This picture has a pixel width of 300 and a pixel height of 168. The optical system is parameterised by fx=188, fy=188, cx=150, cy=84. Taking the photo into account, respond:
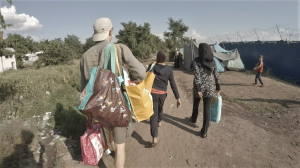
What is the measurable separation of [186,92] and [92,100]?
20.1 ft

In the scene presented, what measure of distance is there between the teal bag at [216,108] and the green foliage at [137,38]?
820 inches

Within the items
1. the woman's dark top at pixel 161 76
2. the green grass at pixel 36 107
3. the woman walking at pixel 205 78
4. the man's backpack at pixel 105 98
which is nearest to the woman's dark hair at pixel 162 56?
the woman's dark top at pixel 161 76

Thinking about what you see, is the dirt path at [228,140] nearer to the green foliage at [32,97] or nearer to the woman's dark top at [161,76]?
the woman's dark top at [161,76]

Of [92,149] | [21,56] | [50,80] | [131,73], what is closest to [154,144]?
[92,149]

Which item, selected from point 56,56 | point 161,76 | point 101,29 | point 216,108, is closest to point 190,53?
point 216,108

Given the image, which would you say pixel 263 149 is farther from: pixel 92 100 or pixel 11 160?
Answer: pixel 11 160

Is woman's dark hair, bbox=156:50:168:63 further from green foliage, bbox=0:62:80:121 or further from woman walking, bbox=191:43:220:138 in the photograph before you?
green foliage, bbox=0:62:80:121

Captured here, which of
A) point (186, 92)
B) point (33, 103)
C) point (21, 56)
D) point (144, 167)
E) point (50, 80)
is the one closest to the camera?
point (144, 167)

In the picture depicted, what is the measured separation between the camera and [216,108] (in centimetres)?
365

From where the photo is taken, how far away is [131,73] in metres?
2.00

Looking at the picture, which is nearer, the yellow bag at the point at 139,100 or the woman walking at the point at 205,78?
the yellow bag at the point at 139,100

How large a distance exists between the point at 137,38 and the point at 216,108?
23503 millimetres

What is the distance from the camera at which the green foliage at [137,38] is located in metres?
24.2

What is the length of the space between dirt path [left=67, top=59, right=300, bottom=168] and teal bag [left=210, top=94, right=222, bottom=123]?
0.37m
